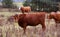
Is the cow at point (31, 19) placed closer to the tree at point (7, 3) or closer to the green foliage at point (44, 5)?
the green foliage at point (44, 5)

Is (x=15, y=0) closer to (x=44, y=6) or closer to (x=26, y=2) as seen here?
(x=26, y=2)

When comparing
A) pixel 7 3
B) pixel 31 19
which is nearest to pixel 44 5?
pixel 7 3

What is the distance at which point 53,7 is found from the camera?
21.9 metres

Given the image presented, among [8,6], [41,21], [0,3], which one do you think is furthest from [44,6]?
[41,21]

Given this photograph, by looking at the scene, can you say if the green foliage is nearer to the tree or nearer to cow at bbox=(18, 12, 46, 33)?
the tree

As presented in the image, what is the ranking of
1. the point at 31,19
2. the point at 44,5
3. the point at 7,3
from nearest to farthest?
the point at 31,19, the point at 44,5, the point at 7,3

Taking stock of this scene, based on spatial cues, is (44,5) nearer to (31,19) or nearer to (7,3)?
(7,3)

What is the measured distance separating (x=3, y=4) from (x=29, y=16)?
17468mm

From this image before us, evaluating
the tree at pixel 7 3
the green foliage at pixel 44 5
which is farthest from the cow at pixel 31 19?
the tree at pixel 7 3

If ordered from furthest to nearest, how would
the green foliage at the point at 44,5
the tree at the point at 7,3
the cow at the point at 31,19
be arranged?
the tree at the point at 7,3 < the green foliage at the point at 44,5 < the cow at the point at 31,19

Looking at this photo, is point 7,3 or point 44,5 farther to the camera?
point 7,3

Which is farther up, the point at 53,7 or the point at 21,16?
the point at 21,16

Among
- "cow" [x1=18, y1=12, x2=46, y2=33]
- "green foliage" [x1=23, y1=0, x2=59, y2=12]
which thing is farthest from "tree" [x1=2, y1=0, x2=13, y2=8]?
"cow" [x1=18, y1=12, x2=46, y2=33]

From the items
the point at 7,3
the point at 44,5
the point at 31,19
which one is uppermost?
the point at 31,19
